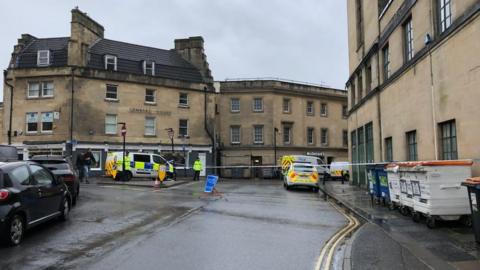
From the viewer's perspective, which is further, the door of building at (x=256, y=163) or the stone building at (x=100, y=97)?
the door of building at (x=256, y=163)

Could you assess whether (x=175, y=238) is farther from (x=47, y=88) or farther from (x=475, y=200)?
(x=47, y=88)

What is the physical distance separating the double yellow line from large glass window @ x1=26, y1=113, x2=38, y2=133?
3138 cm

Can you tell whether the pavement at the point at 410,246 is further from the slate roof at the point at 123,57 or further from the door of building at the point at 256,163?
the door of building at the point at 256,163

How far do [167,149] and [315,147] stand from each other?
1839 cm

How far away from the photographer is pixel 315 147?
5209cm

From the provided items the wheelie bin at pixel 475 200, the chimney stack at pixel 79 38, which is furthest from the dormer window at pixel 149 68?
the wheelie bin at pixel 475 200

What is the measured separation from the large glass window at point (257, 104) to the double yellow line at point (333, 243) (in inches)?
1427

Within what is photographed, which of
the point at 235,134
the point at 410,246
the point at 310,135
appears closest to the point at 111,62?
the point at 235,134

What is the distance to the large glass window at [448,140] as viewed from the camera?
1312cm

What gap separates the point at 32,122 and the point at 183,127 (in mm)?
13203

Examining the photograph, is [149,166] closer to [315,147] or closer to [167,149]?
[167,149]

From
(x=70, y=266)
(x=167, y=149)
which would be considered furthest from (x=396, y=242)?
(x=167, y=149)

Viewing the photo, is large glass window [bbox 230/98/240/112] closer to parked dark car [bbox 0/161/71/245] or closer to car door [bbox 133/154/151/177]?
car door [bbox 133/154/151/177]

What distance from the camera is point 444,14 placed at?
13.9m
